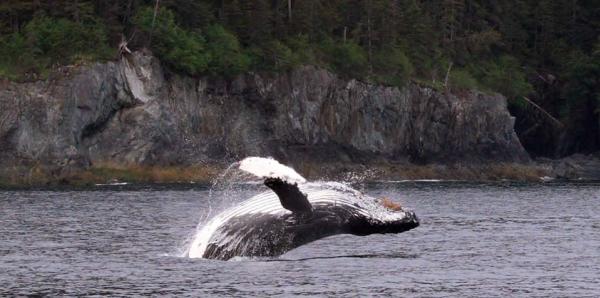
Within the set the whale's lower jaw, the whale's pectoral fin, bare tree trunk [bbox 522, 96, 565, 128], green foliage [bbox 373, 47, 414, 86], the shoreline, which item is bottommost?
the shoreline

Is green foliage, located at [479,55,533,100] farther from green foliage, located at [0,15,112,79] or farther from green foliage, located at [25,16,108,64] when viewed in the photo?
green foliage, located at [25,16,108,64]

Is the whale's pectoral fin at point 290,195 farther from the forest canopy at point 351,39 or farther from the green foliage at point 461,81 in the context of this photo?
the green foliage at point 461,81

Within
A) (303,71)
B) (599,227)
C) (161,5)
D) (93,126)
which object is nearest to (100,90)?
(93,126)

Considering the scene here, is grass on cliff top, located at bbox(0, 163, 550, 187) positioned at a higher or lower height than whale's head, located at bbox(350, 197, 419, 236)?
lower

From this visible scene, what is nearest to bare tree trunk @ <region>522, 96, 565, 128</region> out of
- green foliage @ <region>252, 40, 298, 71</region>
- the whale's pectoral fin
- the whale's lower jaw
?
green foliage @ <region>252, 40, 298, 71</region>

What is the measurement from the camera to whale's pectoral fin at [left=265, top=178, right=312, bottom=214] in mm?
32031

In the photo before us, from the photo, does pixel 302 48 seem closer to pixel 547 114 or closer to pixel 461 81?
pixel 461 81

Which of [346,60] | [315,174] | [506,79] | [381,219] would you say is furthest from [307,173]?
[381,219]

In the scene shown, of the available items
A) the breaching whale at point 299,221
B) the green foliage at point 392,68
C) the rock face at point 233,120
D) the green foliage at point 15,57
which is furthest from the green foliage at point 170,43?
the breaching whale at point 299,221

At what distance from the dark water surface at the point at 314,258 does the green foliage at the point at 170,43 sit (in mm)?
41125

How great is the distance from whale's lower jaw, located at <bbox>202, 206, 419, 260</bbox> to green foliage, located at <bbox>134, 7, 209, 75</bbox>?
74912mm

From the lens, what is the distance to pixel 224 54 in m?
114

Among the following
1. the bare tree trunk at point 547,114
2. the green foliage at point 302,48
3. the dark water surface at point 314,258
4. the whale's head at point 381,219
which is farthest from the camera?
the bare tree trunk at point 547,114

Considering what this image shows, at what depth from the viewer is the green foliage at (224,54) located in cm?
11381
